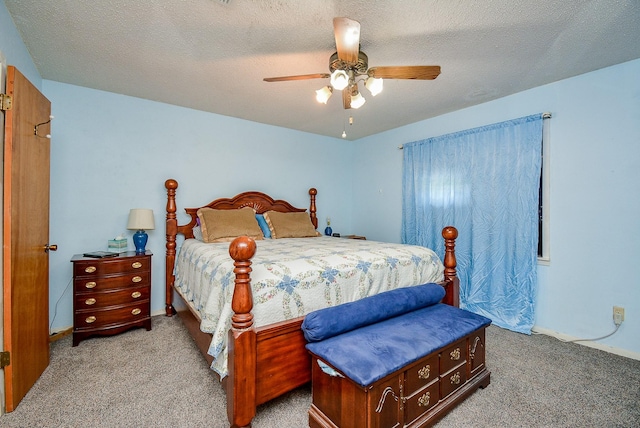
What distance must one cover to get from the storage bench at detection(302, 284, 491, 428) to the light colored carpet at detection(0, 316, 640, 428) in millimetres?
180

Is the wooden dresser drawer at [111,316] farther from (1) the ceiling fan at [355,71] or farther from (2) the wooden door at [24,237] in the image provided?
(1) the ceiling fan at [355,71]

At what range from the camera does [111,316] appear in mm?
2592

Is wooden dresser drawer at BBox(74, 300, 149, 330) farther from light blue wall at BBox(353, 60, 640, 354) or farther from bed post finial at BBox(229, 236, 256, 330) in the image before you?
light blue wall at BBox(353, 60, 640, 354)

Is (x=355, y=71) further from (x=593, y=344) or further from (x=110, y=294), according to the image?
(x=593, y=344)

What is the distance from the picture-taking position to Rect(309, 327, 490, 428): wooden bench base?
132cm

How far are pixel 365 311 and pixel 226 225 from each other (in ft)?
6.69

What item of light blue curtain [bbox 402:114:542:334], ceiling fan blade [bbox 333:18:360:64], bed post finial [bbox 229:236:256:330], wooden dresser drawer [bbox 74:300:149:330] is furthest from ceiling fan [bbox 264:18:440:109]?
wooden dresser drawer [bbox 74:300:149:330]

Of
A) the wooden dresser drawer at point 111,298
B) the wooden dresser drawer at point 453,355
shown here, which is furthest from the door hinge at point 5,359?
the wooden dresser drawer at point 453,355

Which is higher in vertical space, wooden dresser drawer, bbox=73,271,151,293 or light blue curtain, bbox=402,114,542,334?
light blue curtain, bbox=402,114,542,334

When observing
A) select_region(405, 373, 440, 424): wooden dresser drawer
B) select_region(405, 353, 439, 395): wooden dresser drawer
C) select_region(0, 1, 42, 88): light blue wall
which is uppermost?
select_region(0, 1, 42, 88): light blue wall

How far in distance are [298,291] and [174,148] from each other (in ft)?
8.70

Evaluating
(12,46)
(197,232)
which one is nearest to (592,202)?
(197,232)

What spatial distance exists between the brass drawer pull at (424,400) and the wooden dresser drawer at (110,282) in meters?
2.61

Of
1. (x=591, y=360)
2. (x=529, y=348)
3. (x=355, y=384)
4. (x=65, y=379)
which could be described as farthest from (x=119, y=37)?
(x=591, y=360)
